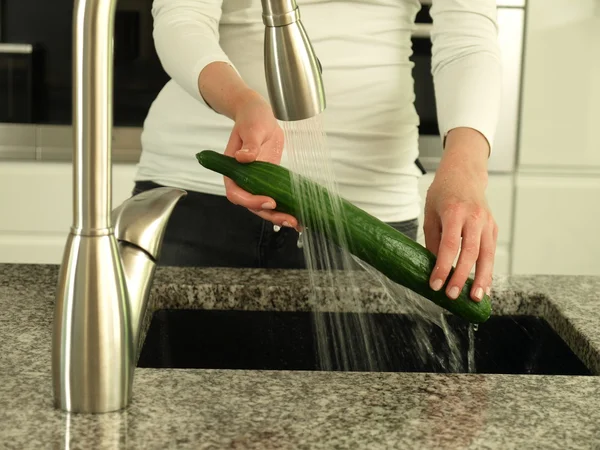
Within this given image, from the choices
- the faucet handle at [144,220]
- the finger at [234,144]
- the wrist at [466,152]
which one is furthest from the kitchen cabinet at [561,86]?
the faucet handle at [144,220]

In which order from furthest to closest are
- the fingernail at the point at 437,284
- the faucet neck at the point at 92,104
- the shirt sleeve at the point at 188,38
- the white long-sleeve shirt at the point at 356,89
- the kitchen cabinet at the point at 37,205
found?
the kitchen cabinet at the point at 37,205 < the white long-sleeve shirt at the point at 356,89 < the shirt sleeve at the point at 188,38 < the fingernail at the point at 437,284 < the faucet neck at the point at 92,104

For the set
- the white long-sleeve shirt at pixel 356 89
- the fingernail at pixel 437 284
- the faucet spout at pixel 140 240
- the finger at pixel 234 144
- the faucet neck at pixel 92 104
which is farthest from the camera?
the white long-sleeve shirt at pixel 356 89

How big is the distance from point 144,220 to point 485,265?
36 centimetres

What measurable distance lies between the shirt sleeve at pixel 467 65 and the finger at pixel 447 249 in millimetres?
248

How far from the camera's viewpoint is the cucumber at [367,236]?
0.83 metres

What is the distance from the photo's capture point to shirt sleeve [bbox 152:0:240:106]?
1.10m

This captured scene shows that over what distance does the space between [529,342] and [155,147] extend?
65cm

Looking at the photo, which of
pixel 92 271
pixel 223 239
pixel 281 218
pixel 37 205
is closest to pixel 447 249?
pixel 281 218

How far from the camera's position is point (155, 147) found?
4.42ft

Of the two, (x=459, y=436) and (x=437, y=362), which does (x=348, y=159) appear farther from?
(x=459, y=436)

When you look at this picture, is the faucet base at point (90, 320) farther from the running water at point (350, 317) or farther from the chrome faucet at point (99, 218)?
the running water at point (350, 317)

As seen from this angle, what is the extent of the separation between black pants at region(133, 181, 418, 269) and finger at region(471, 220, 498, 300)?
377 mm

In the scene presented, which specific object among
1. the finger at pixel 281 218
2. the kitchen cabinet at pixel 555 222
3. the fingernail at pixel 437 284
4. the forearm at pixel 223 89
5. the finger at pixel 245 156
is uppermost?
the forearm at pixel 223 89

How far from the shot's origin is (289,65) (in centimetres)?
59
